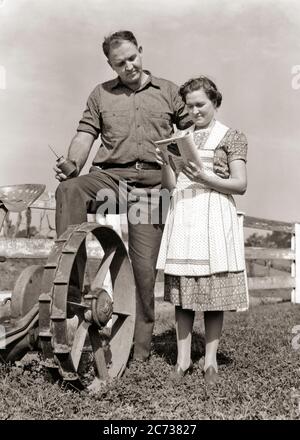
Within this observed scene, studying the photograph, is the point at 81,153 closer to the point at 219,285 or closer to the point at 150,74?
the point at 150,74

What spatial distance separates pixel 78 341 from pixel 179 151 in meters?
1.29

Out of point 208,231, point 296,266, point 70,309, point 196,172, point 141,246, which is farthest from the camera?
point 296,266

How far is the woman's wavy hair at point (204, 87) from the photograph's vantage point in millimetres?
3670

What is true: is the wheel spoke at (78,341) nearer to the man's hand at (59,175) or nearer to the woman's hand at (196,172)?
the man's hand at (59,175)

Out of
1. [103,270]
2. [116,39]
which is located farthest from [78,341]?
[116,39]

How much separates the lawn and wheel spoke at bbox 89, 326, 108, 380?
13 centimetres

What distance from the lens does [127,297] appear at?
4.06 metres

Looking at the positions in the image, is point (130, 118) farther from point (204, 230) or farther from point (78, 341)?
point (78, 341)

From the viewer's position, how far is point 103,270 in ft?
12.2

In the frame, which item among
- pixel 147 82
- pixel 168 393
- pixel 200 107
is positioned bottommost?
pixel 168 393

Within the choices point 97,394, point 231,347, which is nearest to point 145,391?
point 97,394

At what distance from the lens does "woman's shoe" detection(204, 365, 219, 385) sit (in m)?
3.53

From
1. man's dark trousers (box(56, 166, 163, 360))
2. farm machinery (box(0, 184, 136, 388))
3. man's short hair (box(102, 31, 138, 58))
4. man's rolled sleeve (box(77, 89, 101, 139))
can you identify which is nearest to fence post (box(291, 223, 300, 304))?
man's dark trousers (box(56, 166, 163, 360))
